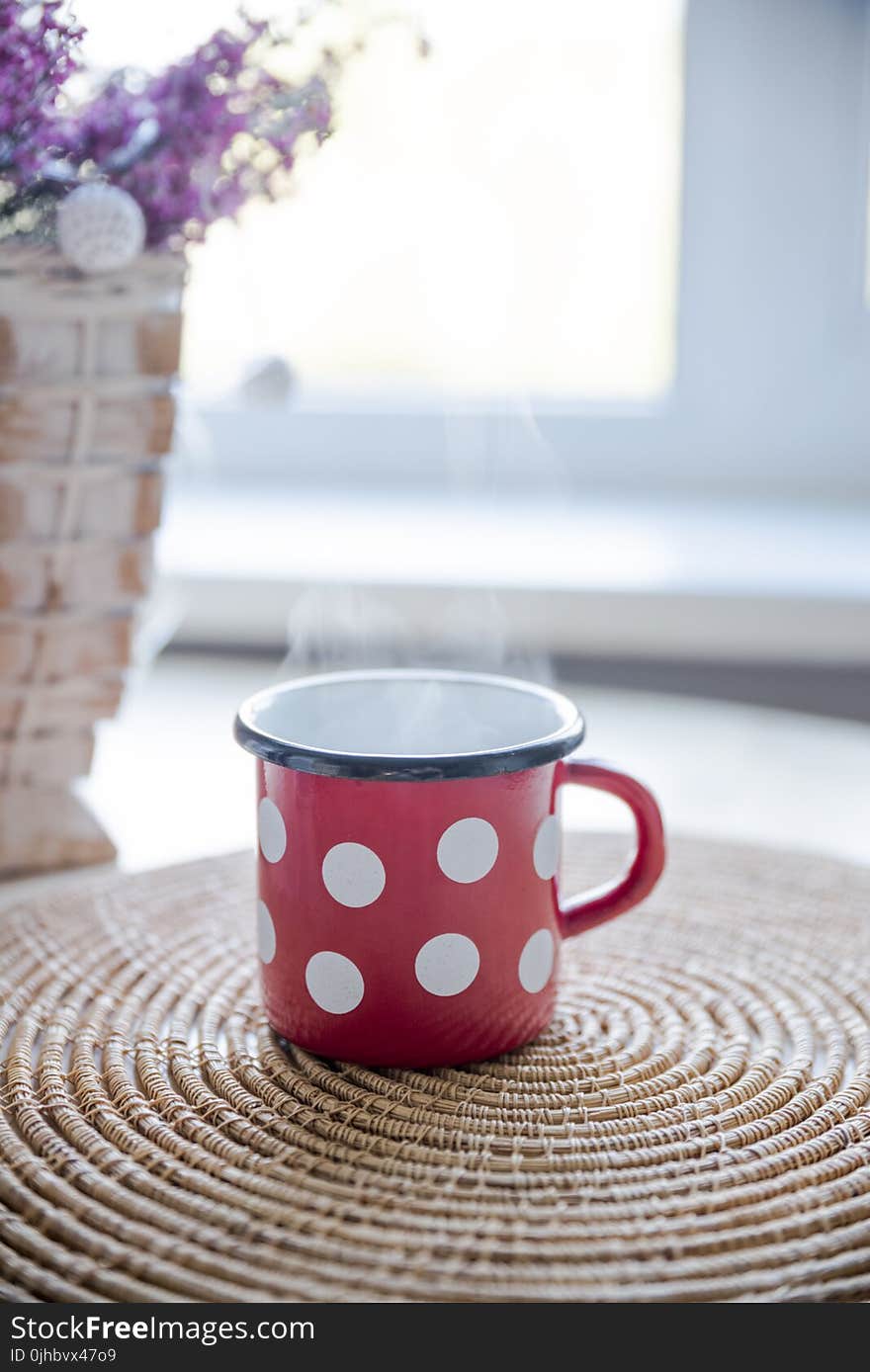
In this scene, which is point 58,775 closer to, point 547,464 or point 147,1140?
point 147,1140

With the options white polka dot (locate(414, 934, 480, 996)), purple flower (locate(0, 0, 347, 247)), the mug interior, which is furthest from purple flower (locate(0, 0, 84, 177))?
white polka dot (locate(414, 934, 480, 996))

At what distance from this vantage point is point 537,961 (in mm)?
452

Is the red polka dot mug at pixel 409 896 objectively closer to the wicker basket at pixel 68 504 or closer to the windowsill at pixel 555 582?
the wicker basket at pixel 68 504

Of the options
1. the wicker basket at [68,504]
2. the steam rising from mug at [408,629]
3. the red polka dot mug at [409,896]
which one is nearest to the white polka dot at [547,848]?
the red polka dot mug at [409,896]

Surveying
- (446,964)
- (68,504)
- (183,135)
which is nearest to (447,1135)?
(446,964)

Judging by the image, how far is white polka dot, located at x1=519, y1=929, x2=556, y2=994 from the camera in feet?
1.46

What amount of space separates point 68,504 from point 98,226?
12 centimetres

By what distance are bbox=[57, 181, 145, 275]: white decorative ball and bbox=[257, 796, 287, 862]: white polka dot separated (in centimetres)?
25

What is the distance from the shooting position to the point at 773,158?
1347 millimetres

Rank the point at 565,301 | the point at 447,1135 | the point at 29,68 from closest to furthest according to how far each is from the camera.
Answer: the point at 447,1135, the point at 29,68, the point at 565,301

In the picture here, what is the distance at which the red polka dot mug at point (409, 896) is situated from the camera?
418 mm

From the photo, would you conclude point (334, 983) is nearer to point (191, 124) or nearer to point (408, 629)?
point (191, 124)

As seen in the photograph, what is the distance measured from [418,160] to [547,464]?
330mm

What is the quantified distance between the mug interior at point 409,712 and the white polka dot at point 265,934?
0.07 metres
